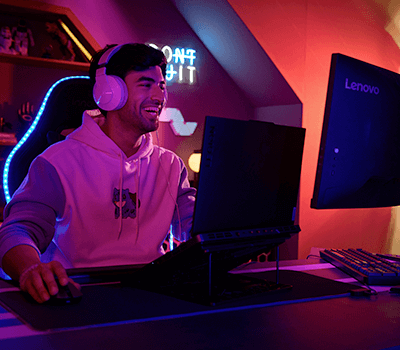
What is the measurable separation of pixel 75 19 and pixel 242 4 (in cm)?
121

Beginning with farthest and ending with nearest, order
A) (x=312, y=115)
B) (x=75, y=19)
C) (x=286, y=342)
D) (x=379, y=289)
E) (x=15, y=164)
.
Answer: (x=312, y=115)
(x=75, y=19)
(x=15, y=164)
(x=379, y=289)
(x=286, y=342)

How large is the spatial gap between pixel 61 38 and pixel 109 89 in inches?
77.4

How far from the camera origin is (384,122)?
121 centimetres

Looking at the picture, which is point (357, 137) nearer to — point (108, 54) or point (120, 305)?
point (120, 305)

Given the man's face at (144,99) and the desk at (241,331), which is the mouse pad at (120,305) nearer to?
the desk at (241,331)

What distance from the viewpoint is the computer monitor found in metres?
1.12

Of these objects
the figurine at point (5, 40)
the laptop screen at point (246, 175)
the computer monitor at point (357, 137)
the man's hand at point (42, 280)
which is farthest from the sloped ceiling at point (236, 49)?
the man's hand at point (42, 280)

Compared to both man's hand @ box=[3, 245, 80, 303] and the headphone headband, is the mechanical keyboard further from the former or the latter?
the headphone headband

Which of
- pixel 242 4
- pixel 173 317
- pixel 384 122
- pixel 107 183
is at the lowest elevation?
pixel 173 317

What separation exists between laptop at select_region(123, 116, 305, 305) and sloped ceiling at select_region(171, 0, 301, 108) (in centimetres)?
272

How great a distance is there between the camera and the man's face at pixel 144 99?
159cm

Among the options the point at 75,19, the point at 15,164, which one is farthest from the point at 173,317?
the point at 75,19

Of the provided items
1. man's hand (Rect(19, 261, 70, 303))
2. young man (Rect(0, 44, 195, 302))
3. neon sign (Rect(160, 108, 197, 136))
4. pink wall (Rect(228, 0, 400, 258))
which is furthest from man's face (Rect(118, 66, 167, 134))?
neon sign (Rect(160, 108, 197, 136))

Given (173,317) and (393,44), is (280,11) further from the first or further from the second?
(173,317)
